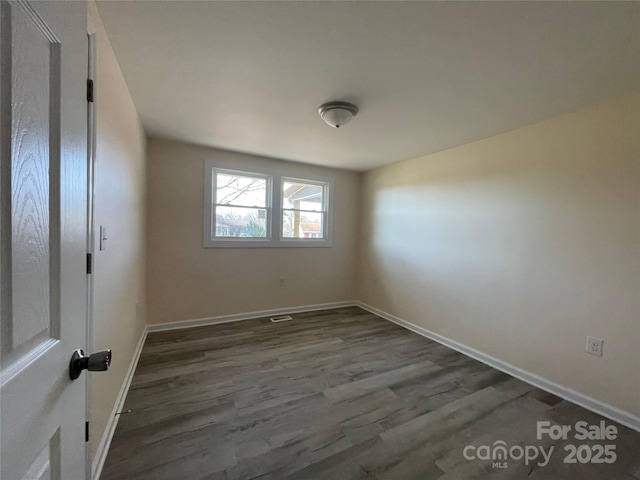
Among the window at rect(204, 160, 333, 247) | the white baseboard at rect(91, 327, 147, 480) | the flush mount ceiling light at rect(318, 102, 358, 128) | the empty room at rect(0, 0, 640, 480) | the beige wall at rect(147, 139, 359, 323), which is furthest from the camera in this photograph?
the window at rect(204, 160, 333, 247)

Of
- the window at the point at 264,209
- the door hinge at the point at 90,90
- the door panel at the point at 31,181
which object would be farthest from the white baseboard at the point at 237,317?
the door panel at the point at 31,181

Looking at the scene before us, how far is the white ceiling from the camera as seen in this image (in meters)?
1.29

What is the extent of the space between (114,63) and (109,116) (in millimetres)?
382

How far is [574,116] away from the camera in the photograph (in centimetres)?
217

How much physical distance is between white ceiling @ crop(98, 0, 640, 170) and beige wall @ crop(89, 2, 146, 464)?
0.21m

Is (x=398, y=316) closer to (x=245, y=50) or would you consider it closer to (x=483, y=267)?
(x=483, y=267)

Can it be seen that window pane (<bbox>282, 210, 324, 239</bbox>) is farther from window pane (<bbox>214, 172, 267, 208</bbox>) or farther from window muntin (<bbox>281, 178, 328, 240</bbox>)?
window pane (<bbox>214, 172, 267, 208</bbox>)

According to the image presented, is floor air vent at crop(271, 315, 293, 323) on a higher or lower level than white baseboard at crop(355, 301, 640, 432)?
higher

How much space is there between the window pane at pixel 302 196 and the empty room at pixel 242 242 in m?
0.70

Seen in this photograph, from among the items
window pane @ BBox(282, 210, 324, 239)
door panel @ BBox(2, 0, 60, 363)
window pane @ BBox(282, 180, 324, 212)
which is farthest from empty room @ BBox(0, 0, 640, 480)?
window pane @ BBox(282, 210, 324, 239)

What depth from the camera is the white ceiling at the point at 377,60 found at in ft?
4.25

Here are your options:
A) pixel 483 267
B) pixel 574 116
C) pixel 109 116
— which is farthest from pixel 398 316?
pixel 109 116

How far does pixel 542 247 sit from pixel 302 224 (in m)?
2.98

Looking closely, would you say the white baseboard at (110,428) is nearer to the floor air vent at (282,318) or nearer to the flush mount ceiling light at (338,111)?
the floor air vent at (282,318)
